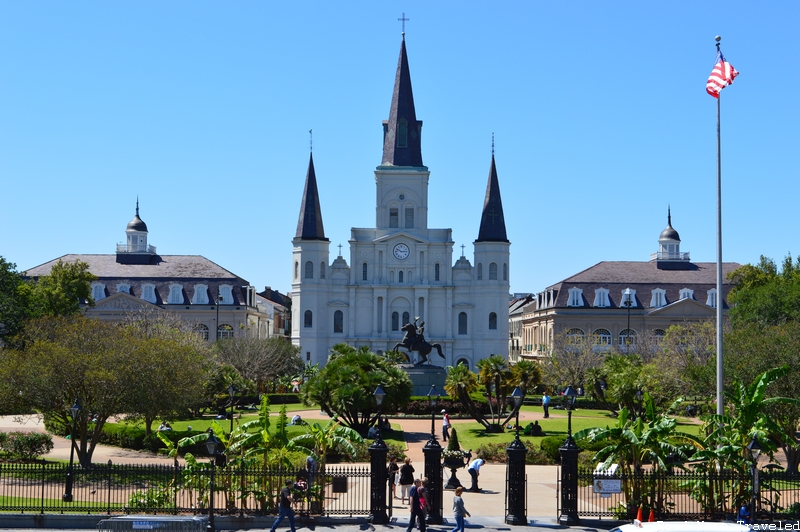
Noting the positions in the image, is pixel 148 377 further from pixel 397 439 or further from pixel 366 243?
pixel 366 243

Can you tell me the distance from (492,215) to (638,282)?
16.9 meters

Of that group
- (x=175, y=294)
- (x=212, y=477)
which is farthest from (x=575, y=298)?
(x=212, y=477)

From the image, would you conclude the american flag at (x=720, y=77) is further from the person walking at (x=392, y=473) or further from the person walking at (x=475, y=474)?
the person walking at (x=392, y=473)

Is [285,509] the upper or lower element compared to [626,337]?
lower

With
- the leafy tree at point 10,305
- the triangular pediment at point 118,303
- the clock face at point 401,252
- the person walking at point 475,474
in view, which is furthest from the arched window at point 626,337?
the person walking at point 475,474

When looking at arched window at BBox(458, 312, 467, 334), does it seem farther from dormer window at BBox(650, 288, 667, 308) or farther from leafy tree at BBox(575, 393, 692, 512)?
leafy tree at BBox(575, 393, 692, 512)

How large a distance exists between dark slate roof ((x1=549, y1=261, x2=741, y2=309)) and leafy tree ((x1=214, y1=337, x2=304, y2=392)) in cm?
3486

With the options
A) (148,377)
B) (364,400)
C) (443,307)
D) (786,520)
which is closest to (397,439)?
(364,400)

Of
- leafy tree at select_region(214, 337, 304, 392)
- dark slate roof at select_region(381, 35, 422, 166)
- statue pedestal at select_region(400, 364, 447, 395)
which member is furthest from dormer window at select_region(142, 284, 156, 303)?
statue pedestal at select_region(400, 364, 447, 395)

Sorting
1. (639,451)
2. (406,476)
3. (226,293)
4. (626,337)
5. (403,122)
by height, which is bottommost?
(406,476)

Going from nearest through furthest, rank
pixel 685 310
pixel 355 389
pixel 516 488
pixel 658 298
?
pixel 516 488 < pixel 355 389 < pixel 685 310 < pixel 658 298

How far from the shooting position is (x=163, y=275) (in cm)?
10100

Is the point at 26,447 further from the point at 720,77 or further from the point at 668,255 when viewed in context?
the point at 668,255

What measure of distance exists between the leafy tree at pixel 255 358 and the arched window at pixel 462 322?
90.3ft
